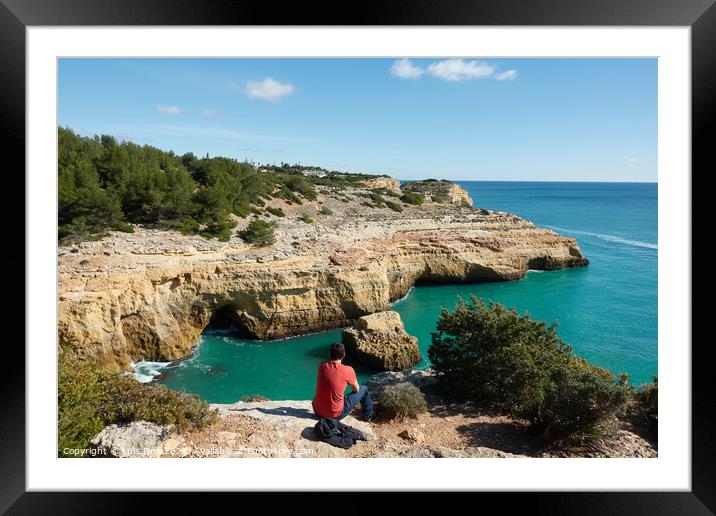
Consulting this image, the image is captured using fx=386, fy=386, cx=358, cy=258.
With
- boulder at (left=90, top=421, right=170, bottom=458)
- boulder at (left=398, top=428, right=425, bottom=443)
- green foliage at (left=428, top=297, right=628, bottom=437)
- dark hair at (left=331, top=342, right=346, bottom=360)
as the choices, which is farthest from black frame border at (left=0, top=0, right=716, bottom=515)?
dark hair at (left=331, top=342, right=346, bottom=360)

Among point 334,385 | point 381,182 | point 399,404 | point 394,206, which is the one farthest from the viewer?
point 381,182

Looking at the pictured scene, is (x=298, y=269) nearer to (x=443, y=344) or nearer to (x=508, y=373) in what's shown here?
(x=443, y=344)

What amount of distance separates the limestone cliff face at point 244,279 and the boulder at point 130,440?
21.9ft

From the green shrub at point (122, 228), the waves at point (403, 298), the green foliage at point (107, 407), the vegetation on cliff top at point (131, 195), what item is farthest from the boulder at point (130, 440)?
the waves at point (403, 298)

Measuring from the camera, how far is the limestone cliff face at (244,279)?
31.4 feet

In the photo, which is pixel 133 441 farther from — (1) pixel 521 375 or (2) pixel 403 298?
(2) pixel 403 298

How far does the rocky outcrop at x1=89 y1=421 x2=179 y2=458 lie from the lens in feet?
12.2

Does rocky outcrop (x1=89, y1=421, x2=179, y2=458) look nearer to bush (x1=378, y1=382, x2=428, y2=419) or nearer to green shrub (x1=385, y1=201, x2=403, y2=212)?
bush (x1=378, y1=382, x2=428, y2=419)

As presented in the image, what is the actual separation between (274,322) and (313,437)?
9125 mm

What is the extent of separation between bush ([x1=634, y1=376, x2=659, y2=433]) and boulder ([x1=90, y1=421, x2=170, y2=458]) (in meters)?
5.57
